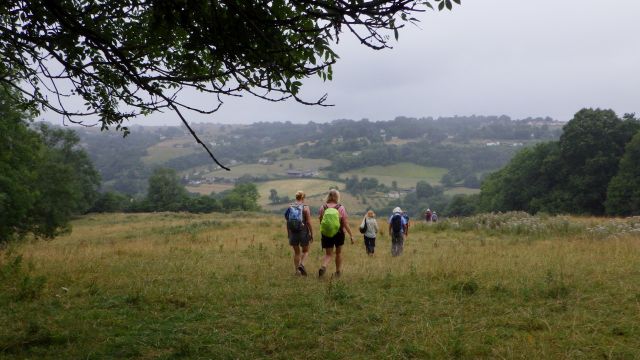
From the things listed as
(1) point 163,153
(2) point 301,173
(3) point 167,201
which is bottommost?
(3) point 167,201

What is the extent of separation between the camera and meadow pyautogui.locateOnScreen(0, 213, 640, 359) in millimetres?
5195

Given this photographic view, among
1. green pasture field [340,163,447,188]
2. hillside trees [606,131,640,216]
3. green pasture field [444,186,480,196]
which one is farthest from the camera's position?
green pasture field [340,163,447,188]

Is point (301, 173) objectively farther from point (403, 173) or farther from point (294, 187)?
point (403, 173)

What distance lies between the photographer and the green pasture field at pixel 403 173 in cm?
13212

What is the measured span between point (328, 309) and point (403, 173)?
136m

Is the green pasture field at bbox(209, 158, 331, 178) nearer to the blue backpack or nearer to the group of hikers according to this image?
the group of hikers

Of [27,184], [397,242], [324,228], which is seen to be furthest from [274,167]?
[324,228]

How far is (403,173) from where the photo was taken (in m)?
141

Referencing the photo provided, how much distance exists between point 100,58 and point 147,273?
547cm

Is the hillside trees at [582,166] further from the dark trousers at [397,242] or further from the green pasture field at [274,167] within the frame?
the green pasture field at [274,167]

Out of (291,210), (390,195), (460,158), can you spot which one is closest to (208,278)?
(291,210)

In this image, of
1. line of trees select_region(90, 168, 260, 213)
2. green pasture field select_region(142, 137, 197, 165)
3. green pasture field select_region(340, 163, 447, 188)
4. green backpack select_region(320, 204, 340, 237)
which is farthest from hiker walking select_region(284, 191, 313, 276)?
green pasture field select_region(142, 137, 197, 165)

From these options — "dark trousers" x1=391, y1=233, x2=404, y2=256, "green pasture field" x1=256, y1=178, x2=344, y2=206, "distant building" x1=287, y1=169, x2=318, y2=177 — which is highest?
"dark trousers" x1=391, y1=233, x2=404, y2=256

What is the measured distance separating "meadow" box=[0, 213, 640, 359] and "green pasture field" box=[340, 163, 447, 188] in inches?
4692
